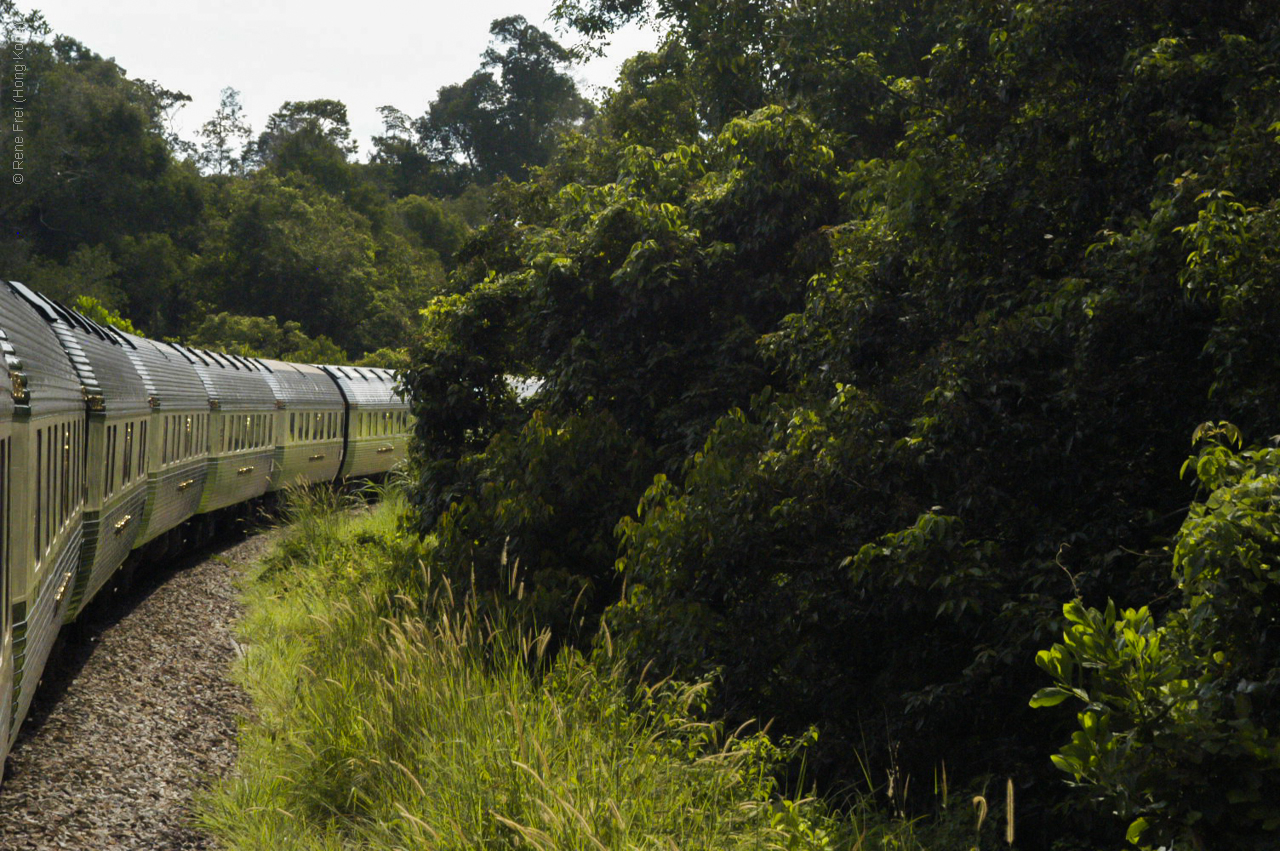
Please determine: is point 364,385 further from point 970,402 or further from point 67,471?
point 970,402

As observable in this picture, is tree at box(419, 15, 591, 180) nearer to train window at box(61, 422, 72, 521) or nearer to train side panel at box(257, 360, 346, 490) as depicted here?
train side panel at box(257, 360, 346, 490)

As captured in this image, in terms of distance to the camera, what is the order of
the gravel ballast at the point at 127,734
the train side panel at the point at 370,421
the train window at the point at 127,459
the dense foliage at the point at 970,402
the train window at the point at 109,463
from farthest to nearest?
the train side panel at the point at 370,421
the train window at the point at 127,459
the train window at the point at 109,463
the gravel ballast at the point at 127,734
the dense foliage at the point at 970,402

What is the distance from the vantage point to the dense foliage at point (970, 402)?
233 inches

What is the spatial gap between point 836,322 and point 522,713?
11.7 ft

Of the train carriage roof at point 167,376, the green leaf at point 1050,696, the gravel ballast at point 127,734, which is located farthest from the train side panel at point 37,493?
the green leaf at point 1050,696

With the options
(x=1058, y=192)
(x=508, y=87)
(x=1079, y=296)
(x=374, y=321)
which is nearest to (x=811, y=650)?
(x=1079, y=296)

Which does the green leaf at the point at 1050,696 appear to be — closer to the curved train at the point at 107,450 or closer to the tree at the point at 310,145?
the curved train at the point at 107,450

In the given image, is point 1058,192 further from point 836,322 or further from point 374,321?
point 374,321

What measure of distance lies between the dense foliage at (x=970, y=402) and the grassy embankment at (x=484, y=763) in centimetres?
82

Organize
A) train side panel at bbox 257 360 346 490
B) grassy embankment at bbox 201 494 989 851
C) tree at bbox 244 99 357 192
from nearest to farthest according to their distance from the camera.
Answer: grassy embankment at bbox 201 494 989 851 < train side panel at bbox 257 360 346 490 < tree at bbox 244 99 357 192

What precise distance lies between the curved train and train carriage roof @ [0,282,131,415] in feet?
0.08

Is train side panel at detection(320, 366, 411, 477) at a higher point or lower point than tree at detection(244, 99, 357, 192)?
lower

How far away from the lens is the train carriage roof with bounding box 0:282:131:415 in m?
6.00

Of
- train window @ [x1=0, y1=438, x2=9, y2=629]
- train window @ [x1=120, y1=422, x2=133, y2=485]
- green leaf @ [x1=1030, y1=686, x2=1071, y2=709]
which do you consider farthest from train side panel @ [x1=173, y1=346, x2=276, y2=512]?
green leaf @ [x1=1030, y1=686, x2=1071, y2=709]
